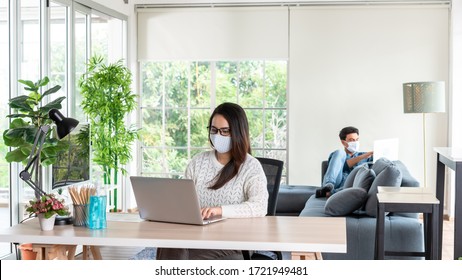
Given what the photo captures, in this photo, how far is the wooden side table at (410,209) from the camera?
16.3ft

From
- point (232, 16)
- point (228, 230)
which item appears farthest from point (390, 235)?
point (232, 16)

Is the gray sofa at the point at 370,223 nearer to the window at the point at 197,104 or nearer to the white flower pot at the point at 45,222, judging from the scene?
the white flower pot at the point at 45,222

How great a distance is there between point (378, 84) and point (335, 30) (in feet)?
2.70

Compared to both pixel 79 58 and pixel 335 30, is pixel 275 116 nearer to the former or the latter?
pixel 335 30

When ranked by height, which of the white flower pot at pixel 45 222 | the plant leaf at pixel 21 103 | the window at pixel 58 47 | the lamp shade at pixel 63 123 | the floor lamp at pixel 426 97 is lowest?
the white flower pot at pixel 45 222

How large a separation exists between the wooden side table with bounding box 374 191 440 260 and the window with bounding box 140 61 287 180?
431cm

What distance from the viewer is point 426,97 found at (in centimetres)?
820

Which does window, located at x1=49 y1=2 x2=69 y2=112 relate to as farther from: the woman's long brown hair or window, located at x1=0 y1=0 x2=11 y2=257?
the woman's long brown hair

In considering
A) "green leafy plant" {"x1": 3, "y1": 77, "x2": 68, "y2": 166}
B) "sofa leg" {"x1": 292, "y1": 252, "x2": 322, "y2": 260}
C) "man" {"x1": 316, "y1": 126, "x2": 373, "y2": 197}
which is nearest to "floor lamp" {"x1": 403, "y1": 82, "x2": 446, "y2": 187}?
"man" {"x1": 316, "y1": 126, "x2": 373, "y2": 197}

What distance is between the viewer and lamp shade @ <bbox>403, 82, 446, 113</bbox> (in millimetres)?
8164

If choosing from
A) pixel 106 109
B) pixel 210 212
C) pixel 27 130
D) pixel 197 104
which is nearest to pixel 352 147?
pixel 197 104

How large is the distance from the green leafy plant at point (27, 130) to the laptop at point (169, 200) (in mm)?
2090

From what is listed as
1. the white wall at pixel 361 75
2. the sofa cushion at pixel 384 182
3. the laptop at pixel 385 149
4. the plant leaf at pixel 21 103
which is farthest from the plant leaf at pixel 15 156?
the white wall at pixel 361 75

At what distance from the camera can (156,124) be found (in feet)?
31.9
